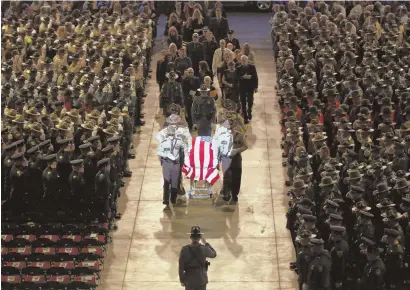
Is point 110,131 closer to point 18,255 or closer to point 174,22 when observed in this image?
point 18,255

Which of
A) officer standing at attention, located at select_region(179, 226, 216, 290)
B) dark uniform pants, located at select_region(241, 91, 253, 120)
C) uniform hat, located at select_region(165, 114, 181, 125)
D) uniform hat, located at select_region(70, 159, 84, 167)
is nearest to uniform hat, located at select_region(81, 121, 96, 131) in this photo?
uniform hat, located at select_region(165, 114, 181, 125)

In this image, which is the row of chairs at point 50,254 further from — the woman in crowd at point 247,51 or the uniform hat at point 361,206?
the woman in crowd at point 247,51

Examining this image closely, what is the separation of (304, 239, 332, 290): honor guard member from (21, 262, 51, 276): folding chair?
464 centimetres

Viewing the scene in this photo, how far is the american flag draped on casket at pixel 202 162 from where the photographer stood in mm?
23266

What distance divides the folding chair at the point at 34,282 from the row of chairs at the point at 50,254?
0.43 meters

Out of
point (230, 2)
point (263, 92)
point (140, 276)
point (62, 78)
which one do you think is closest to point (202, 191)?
point (140, 276)

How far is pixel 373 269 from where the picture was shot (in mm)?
18578

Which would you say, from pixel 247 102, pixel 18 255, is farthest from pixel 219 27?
pixel 18 255

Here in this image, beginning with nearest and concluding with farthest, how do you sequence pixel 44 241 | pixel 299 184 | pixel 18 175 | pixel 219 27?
pixel 299 184 → pixel 44 241 → pixel 18 175 → pixel 219 27

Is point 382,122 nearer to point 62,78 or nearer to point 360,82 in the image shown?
point 360,82

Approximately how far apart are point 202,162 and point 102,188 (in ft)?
8.31

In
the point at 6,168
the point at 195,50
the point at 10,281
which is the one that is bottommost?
the point at 10,281

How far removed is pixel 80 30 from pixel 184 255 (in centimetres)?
1310

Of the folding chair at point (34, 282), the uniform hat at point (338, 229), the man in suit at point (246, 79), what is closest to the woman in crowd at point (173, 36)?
the man in suit at point (246, 79)
